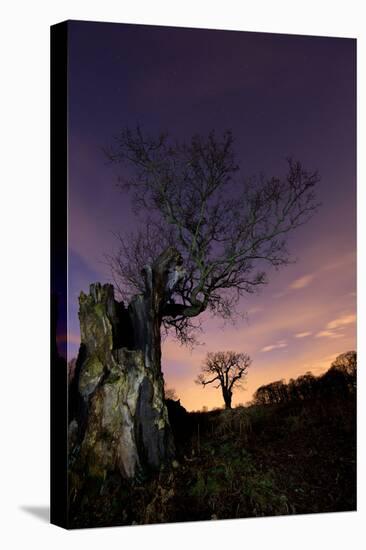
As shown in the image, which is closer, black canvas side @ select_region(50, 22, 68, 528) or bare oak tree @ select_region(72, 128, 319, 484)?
black canvas side @ select_region(50, 22, 68, 528)

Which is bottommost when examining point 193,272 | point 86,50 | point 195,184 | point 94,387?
point 94,387

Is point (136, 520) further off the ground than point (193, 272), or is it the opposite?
point (193, 272)

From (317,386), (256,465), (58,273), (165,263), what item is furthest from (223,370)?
(58,273)

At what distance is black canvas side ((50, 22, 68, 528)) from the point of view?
40.9 ft

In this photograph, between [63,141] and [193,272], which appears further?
[193,272]

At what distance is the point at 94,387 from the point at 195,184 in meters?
2.34

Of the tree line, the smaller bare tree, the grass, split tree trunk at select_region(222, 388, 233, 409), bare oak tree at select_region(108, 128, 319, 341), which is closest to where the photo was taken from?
the grass

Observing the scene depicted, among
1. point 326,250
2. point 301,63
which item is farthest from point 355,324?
point 301,63

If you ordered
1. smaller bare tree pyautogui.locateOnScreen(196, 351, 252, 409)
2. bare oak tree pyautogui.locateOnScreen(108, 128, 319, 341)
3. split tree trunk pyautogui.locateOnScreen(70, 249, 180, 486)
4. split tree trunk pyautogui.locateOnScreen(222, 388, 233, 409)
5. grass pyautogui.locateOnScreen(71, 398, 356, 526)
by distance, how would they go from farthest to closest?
split tree trunk pyautogui.locateOnScreen(222, 388, 233, 409) → smaller bare tree pyautogui.locateOnScreen(196, 351, 252, 409) → bare oak tree pyautogui.locateOnScreen(108, 128, 319, 341) → grass pyautogui.locateOnScreen(71, 398, 356, 526) → split tree trunk pyautogui.locateOnScreen(70, 249, 180, 486)

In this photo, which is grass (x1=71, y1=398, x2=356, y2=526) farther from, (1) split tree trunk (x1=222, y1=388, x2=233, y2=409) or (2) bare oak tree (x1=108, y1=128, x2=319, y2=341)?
(2) bare oak tree (x1=108, y1=128, x2=319, y2=341)

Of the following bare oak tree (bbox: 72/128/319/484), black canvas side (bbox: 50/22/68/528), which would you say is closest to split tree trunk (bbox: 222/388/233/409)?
bare oak tree (bbox: 72/128/319/484)

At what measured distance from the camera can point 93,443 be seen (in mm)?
12438

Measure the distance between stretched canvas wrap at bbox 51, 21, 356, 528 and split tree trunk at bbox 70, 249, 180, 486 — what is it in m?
0.02

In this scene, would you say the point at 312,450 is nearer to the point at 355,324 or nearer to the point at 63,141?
the point at 355,324
